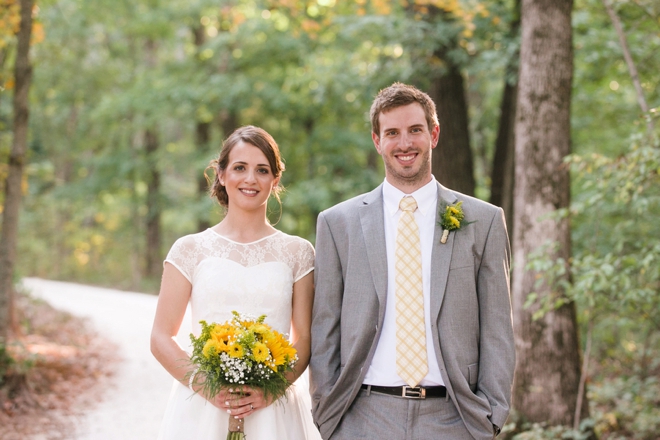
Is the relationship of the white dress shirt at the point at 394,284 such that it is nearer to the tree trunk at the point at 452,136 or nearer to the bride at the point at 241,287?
the bride at the point at 241,287

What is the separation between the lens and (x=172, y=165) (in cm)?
1988

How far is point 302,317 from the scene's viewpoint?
339 centimetres

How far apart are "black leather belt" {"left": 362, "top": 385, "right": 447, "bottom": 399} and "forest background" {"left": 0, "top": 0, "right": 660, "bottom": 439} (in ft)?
7.10

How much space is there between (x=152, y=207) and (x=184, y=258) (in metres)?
18.9

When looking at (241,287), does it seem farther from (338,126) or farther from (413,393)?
(338,126)

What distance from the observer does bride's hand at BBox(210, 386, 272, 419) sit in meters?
2.99

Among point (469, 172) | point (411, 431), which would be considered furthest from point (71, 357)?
point (411, 431)

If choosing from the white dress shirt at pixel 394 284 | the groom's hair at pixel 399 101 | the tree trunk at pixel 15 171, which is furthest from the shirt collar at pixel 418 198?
the tree trunk at pixel 15 171

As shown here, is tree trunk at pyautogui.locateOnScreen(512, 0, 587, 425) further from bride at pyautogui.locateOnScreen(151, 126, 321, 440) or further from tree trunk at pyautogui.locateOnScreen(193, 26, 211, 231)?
tree trunk at pyautogui.locateOnScreen(193, 26, 211, 231)

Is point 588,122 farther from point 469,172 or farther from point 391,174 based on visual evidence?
point 391,174

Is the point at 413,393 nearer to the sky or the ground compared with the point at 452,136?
nearer to the ground

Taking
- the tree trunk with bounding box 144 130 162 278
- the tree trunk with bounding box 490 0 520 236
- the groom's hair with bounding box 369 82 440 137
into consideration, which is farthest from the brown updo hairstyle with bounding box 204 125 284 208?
the tree trunk with bounding box 144 130 162 278

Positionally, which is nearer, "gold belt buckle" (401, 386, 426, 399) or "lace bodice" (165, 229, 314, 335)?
"gold belt buckle" (401, 386, 426, 399)

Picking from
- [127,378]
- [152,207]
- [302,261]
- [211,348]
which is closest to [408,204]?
[302,261]
